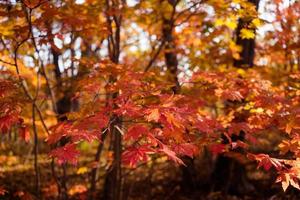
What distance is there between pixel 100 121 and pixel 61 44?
446 centimetres

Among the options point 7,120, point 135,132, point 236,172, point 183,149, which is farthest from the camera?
point 236,172

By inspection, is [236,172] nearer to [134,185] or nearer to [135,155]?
[134,185]

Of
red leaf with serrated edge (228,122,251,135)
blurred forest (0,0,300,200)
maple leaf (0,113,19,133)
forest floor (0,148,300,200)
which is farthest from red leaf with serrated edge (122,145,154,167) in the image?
forest floor (0,148,300,200)

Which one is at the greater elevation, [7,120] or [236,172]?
[7,120]

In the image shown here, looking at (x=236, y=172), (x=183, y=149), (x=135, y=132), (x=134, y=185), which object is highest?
(x=135, y=132)

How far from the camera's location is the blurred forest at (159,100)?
A: 12.8ft

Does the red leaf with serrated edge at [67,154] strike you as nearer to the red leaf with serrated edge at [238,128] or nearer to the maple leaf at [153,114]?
the maple leaf at [153,114]

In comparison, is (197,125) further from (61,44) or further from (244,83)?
(61,44)

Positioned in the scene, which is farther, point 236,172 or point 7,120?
point 236,172

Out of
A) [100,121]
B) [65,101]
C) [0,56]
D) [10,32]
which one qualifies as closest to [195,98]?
[100,121]

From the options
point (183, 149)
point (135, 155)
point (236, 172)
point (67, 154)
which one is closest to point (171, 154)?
point (135, 155)

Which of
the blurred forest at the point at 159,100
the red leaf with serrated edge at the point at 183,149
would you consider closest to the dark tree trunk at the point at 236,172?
the blurred forest at the point at 159,100

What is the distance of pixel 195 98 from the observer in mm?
5262

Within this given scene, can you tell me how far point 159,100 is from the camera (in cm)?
497
